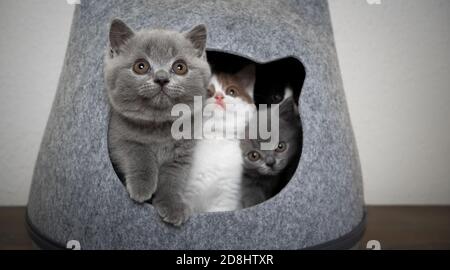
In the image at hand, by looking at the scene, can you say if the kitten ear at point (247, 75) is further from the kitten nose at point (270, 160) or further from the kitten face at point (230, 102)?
the kitten nose at point (270, 160)

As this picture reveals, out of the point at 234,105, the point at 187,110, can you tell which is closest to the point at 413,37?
the point at 234,105

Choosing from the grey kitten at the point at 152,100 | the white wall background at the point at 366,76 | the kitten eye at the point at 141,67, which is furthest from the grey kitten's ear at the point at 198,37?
the white wall background at the point at 366,76

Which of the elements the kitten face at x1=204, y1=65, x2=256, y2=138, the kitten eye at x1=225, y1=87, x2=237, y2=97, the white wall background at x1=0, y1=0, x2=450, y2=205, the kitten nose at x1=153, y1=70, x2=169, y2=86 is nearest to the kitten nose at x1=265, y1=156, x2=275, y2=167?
the kitten face at x1=204, y1=65, x2=256, y2=138

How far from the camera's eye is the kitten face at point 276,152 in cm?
107

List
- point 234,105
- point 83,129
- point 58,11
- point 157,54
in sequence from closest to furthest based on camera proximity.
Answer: point 157,54
point 83,129
point 234,105
point 58,11

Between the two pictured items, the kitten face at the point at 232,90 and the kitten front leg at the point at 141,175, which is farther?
the kitten face at the point at 232,90

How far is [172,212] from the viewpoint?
90cm

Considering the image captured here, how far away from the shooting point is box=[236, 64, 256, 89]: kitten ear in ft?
4.07

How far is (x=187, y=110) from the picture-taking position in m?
0.94

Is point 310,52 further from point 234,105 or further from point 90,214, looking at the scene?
point 90,214

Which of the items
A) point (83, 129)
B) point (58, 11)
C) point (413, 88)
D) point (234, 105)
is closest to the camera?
point (83, 129)

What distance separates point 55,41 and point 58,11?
0.34 feet

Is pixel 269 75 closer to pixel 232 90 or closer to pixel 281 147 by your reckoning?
pixel 232 90

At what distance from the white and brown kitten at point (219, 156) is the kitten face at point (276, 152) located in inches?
1.1
